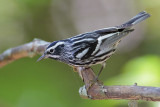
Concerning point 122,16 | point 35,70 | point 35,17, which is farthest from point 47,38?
point 122,16

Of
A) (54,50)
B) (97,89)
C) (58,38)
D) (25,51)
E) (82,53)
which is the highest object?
(58,38)

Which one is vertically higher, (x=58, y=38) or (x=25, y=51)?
(x=58, y=38)

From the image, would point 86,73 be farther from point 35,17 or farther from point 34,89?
point 35,17

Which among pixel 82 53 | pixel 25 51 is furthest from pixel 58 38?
pixel 82 53

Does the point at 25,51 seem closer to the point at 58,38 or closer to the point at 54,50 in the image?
the point at 54,50

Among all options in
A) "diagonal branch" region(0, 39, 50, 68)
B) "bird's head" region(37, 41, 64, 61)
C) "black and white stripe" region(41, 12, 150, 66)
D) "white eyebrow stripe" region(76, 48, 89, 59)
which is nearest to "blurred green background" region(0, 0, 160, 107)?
"black and white stripe" region(41, 12, 150, 66)

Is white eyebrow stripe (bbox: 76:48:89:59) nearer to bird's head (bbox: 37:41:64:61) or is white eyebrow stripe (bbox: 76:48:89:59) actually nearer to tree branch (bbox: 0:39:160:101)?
tree branch (bbox: 0:39:160:101)

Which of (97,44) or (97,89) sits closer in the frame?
(97,89)
